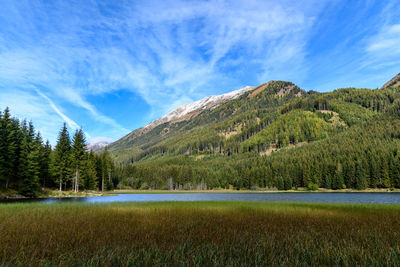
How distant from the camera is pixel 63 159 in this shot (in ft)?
186

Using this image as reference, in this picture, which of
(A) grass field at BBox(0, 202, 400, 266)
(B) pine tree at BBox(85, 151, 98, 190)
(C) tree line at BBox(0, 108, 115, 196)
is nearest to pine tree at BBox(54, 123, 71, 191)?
(C) tree line at BBox(0, 108, 115, 196)

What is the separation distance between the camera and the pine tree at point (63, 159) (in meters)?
55.1

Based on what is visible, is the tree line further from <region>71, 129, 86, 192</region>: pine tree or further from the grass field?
the grass field

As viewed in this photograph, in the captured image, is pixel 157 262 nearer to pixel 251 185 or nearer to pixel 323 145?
pixel 251 185

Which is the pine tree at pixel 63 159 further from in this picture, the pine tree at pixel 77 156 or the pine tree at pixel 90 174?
the pine tree at pixel 90 174

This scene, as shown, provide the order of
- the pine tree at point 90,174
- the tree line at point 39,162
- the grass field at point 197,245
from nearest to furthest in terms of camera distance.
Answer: the grass field at point 197,245 < the tree line at point 39,162 < the pine tree at point 90,174

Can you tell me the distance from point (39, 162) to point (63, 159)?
5144mm

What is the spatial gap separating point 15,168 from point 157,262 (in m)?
56.0

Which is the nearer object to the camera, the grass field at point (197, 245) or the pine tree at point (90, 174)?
the grass field at point (197, 245)

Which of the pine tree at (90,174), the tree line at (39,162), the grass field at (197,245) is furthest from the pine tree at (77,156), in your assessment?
the grass field at (197,245)

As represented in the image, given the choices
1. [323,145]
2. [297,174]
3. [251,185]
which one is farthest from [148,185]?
[323,145]

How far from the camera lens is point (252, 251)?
18.6 feet

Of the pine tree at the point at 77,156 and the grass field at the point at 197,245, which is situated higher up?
the pine tree at the point at 77,156

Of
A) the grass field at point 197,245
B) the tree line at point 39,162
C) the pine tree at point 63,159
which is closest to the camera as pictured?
the grass field at point 197,245
